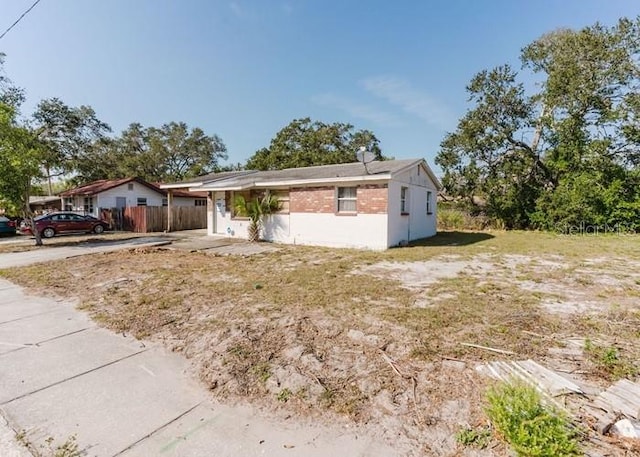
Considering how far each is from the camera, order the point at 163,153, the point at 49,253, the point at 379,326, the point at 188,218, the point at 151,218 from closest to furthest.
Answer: the point at 379,326, the point at 49,253, the point at 151,218, the point at 188,218, the point at 163,153

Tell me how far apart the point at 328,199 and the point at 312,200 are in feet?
2.53

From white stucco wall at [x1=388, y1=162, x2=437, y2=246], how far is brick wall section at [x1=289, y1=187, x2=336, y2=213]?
2.37 m

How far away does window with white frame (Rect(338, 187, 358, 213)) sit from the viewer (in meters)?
12.4

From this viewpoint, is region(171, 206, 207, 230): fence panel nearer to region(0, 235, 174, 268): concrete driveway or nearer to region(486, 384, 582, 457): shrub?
region(0, 235, 174, 268): concrete driveway

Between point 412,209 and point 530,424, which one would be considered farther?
point 412,209

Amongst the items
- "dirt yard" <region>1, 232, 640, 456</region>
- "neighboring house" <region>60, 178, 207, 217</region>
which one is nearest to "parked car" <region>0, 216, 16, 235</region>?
"neighboring house" <region>60, 178, 207, 217</region>

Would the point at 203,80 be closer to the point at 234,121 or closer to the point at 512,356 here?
the point at 234,121

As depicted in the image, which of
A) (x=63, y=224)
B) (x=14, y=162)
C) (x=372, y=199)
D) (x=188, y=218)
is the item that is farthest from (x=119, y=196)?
(x=372, y=199)

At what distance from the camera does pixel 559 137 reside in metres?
19.1

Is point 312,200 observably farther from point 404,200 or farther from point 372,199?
point 404,200

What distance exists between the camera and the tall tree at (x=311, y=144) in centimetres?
3228

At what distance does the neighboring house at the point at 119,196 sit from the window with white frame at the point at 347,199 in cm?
1593

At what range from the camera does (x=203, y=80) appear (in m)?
14.5

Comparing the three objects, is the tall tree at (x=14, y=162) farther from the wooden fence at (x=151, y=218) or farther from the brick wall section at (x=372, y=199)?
the brick wall section at (x=372, y=199)
